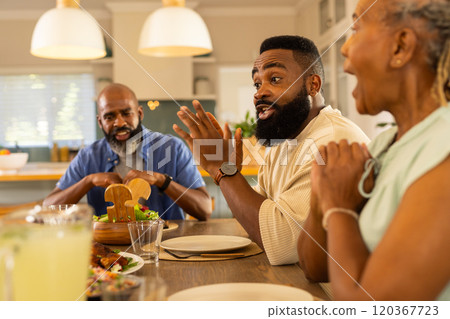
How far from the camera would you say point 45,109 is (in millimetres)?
6078

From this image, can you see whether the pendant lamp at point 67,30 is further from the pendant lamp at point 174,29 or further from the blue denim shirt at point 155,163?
the blue denim shirt at point 155,163

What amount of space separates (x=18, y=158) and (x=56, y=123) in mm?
2362

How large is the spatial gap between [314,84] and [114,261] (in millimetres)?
942

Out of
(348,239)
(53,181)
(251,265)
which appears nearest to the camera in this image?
(348,239)

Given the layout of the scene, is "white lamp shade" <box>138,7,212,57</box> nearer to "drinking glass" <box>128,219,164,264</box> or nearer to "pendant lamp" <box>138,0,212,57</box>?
"pendant lamp" <box>138,0,212,57</box>

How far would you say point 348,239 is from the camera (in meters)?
0.70

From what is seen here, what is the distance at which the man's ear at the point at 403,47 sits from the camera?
2.27 ft

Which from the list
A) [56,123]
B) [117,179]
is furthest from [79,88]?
[117,179]

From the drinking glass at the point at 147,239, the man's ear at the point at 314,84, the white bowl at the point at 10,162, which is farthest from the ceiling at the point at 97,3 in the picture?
the drinking glass at the point at 147,239

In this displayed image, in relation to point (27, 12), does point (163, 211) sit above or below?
below

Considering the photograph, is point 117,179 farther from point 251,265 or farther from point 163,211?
point 251,265

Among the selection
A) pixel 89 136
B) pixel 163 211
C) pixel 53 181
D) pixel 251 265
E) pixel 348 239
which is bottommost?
pixel 89 136

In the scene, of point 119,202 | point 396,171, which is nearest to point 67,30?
point 119,202

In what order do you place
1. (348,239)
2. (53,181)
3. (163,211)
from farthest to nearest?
(53,181), (163,211), (348,239)
